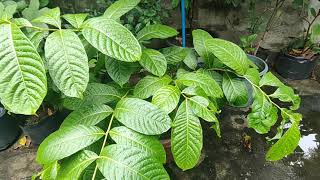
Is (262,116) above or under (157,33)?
under

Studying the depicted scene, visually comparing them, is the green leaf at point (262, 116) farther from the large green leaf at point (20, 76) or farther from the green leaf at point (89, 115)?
the large green leaf at point (20, 76)

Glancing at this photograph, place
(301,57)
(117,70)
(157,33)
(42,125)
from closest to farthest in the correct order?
1. (117,70)
2. (157,33)
3. (42,125)
4. (301,57)

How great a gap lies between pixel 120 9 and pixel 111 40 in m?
0.31

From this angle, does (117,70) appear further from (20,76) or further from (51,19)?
(20,76)

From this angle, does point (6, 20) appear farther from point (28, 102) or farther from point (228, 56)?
point (228, 56)

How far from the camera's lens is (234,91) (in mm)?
1021

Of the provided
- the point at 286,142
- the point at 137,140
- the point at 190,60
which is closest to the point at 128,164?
the point at 137,140

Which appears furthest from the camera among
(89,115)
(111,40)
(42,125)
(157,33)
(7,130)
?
(7,130)

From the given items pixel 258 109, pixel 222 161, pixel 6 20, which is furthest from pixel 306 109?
pixel 6 20

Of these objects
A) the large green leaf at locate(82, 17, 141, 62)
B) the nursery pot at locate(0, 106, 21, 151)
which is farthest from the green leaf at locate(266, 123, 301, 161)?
the nursery pot at locate(0, 106, 21, 151)

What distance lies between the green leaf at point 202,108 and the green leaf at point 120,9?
40 cm

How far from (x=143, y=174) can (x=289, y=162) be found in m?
1.55

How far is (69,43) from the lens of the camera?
0.67m

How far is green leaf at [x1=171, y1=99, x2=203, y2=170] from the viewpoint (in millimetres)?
779
